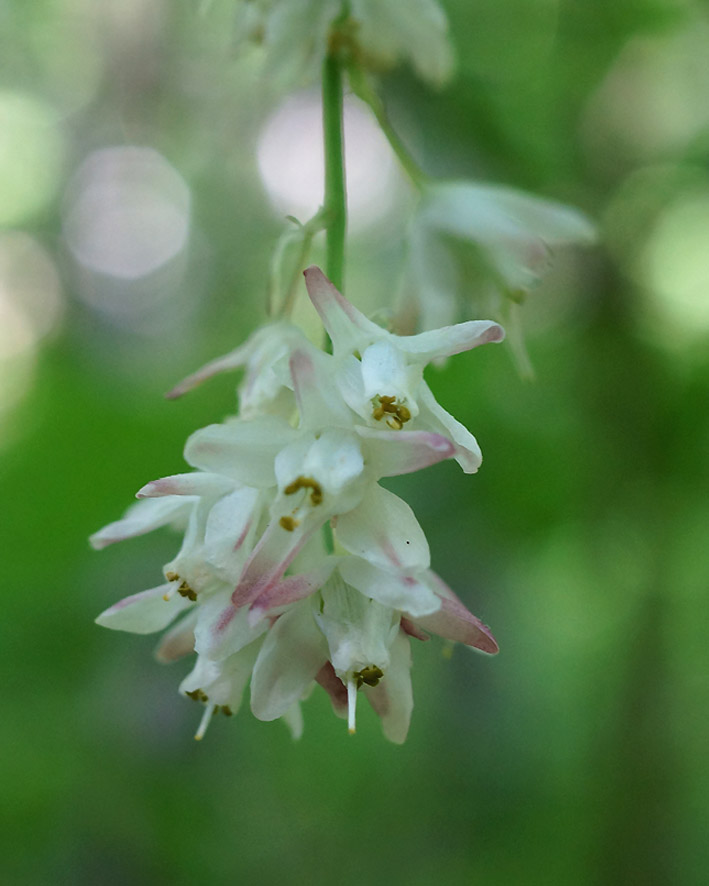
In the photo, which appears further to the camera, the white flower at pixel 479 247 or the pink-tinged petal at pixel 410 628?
the white flower at pixel 479 247

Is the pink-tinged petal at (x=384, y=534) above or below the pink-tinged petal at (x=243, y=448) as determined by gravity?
below

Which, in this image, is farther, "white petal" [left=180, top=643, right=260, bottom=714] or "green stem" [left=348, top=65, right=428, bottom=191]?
"green stem" [left=348, top=65, right=428, bottom=191]

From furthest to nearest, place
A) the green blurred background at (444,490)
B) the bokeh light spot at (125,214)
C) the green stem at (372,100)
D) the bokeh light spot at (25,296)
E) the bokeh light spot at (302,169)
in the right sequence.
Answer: the bokeh light spot at (125,214)
the bokeh light spot at (25,296)
the bokeh light spot at (302,169)
the green blurred background at (444,490)
the green stem at (372,100)

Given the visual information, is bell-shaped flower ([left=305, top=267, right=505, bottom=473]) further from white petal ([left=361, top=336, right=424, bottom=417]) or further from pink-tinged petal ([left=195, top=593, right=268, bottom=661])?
pink-tinged petal ([left=195, top=593, right=268, bottom=661])

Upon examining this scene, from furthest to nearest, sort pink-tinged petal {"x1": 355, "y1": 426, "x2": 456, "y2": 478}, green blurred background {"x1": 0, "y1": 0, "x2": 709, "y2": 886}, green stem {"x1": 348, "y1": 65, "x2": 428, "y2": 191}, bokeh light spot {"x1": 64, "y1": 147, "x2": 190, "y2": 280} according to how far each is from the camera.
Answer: bokeh light spot {"x1": 64, "y1": 147, "x2": 190, "y2": 280} → green blurred background {"x1": 0, "y1": 0, "x2": 709, "y2": 886} → green stem {"x1": 348, "y1": 65, "x2": 428, "y2": 191} → pink-tinged petal {"x1": 355, "y1": 426, "x2": 456, "y2": 478}

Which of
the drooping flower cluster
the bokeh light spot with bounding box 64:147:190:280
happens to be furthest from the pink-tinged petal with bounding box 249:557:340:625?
the bokeh light spot with bounding box 64:147:190:280

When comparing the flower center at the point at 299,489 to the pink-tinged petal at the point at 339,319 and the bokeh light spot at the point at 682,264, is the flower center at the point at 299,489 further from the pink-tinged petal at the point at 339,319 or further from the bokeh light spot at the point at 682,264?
the bokeh light spot at the point at 682,264

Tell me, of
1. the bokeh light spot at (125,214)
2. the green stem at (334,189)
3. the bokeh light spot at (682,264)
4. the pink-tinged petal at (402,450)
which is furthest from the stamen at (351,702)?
the bokeh light spot at (125,214)

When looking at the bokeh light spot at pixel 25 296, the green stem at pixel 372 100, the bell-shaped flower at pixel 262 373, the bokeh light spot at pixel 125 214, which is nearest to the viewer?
the bell-shaped flower at pixel 262 373
